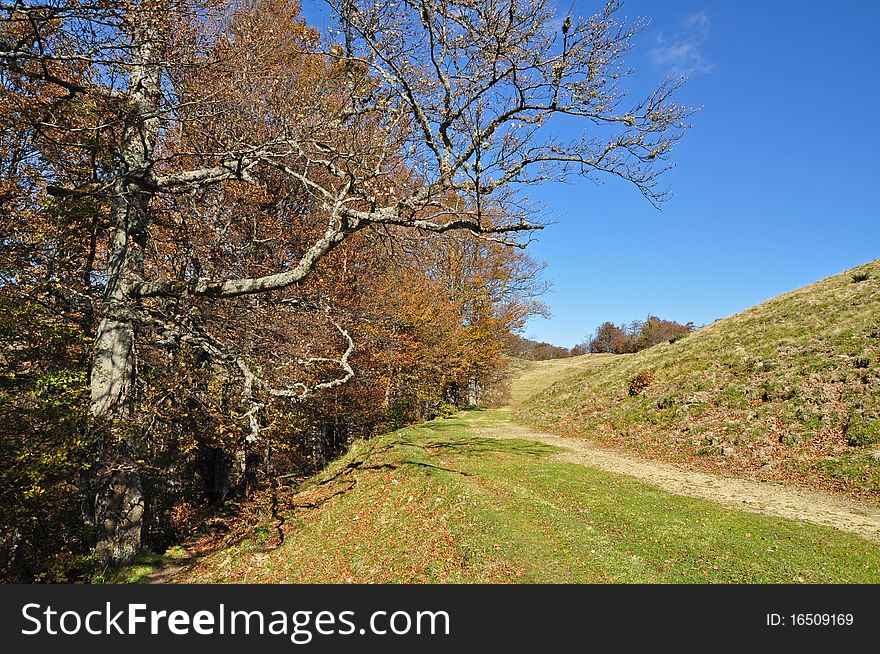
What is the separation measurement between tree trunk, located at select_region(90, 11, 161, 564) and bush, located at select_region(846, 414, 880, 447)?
51.8ft

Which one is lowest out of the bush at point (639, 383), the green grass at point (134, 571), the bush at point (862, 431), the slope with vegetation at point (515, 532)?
the green grass at point (134, 571)

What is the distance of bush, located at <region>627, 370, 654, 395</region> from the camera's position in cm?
1873

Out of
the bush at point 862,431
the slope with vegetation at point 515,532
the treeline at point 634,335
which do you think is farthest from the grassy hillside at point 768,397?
the treeline at point 634,335

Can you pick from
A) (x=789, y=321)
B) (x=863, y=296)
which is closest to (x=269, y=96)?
(x=789, y=321)

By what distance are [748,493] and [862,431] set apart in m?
4.09

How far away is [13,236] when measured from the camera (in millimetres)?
7418

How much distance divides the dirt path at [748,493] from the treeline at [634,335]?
62883mm

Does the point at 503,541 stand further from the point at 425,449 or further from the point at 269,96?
the point at 269,96

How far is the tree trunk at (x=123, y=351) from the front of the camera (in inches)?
295

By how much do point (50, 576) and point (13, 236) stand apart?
18.5 feet

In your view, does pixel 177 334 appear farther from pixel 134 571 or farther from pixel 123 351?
pixel 134 571

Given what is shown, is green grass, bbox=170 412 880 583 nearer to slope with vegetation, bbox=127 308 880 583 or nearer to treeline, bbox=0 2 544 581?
slope with vegetation, bbox=127 308 880 583

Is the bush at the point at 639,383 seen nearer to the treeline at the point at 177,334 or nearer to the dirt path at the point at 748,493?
the dirt path at the point at 748,493

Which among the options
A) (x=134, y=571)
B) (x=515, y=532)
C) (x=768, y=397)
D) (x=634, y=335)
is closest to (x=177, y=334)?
(x=134, y=571)
